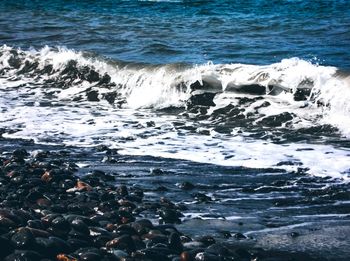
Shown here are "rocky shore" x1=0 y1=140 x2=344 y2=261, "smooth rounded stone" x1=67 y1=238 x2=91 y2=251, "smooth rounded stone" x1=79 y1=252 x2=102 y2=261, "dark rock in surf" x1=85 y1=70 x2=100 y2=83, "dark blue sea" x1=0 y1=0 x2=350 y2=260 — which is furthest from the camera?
"dark rock in surf" x1=85 y1=70 x2=100 y2=83

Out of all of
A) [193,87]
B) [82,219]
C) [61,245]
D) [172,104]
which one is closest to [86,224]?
[82,219]

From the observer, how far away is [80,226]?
4188mm

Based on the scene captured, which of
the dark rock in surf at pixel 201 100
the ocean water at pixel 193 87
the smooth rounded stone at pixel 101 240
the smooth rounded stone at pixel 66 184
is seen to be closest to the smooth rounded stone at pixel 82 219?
the smooth rounded stone at pixel 101 240

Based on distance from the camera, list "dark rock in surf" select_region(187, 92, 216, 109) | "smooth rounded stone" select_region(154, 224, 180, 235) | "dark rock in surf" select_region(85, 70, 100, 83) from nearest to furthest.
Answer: "smooth rounded stone" select_region(154, 224, 180, 235) < "dark rock in surf" select_region(187, 92, 216, 109) < "dark rock in surf" select_region(85, 70, 100, 83)

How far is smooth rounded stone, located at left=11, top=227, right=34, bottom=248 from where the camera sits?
3.74 metres

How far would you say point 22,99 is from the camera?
11094 mm

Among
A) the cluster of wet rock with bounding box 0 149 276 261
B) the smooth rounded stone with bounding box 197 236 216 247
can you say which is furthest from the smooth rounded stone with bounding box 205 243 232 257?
the smooth rounded stone with bounding box 197 236 216 247

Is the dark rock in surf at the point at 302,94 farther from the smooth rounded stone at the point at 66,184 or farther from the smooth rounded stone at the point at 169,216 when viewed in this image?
the smooth rounded stone at the point at 169,216

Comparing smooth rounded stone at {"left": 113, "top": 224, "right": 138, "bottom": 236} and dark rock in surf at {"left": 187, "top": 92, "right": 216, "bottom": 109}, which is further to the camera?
dark rock in surf at {"left": 187, "top": 92, "right": 216, "bottom": 109}

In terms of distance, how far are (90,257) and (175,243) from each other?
0.66 metres

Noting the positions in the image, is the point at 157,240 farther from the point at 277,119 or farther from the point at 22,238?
the point at 277,119

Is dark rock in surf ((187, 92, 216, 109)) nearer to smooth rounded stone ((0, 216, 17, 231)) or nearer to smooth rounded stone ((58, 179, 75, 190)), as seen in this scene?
smooth rounded stone ((58, 179, 75, 190))

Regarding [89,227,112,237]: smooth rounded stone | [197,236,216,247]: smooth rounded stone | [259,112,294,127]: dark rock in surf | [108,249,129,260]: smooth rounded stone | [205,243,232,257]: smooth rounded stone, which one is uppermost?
[108,249,129,260]: smooth rounded stone

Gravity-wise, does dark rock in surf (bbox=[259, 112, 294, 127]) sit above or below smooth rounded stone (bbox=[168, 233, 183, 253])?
below
